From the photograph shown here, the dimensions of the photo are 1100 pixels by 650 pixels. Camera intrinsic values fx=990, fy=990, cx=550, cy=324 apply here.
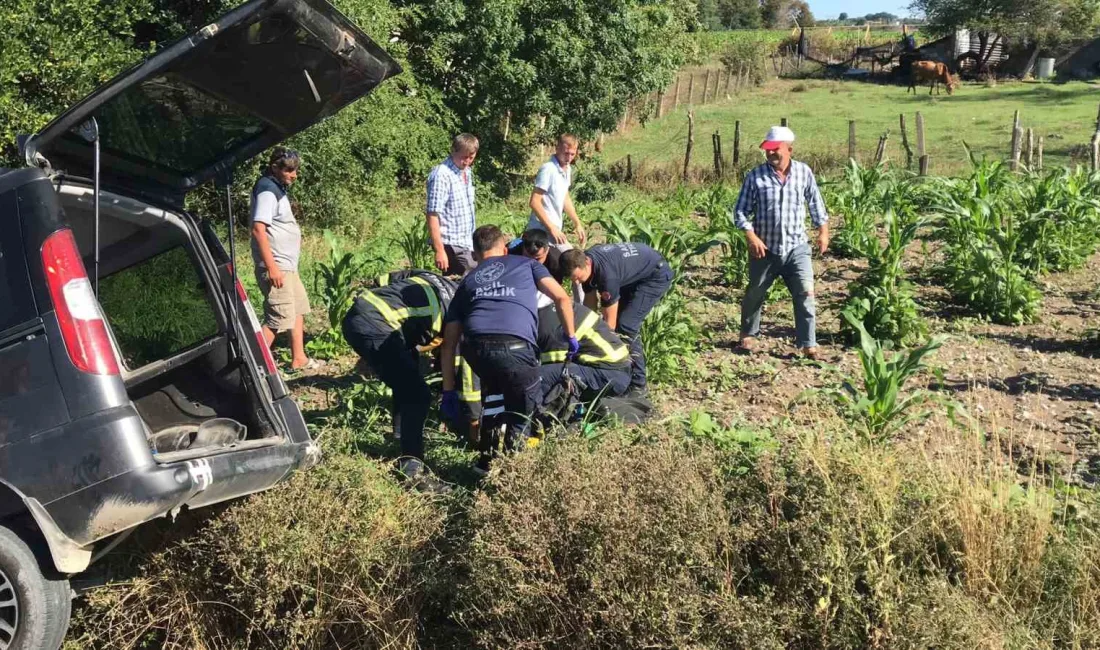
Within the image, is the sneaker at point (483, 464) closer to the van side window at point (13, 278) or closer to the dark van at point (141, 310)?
the dark van at point (141, 310)

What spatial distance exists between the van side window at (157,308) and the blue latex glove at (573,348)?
5.99 ft

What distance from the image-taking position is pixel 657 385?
6770 millimetres

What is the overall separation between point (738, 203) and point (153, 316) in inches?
178

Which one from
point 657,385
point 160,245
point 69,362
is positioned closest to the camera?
point 69,362

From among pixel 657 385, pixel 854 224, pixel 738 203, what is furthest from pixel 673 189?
pixel 657 385

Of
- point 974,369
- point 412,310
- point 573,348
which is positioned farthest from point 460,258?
point 974,369

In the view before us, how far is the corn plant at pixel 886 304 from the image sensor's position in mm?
7816

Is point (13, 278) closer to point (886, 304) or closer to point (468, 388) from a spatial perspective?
point (468, 388)

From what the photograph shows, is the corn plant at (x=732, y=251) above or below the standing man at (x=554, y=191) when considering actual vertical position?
below

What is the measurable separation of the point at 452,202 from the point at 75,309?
13.4 ft

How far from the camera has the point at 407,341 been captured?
562 centimetres

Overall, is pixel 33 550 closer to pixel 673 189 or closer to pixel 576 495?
pixel 576 495

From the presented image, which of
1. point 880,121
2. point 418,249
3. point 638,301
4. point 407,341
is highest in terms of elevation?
point 407,341


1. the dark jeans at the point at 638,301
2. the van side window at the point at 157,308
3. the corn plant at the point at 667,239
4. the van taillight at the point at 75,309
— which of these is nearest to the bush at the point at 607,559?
the van taillight at the point at 75,309
